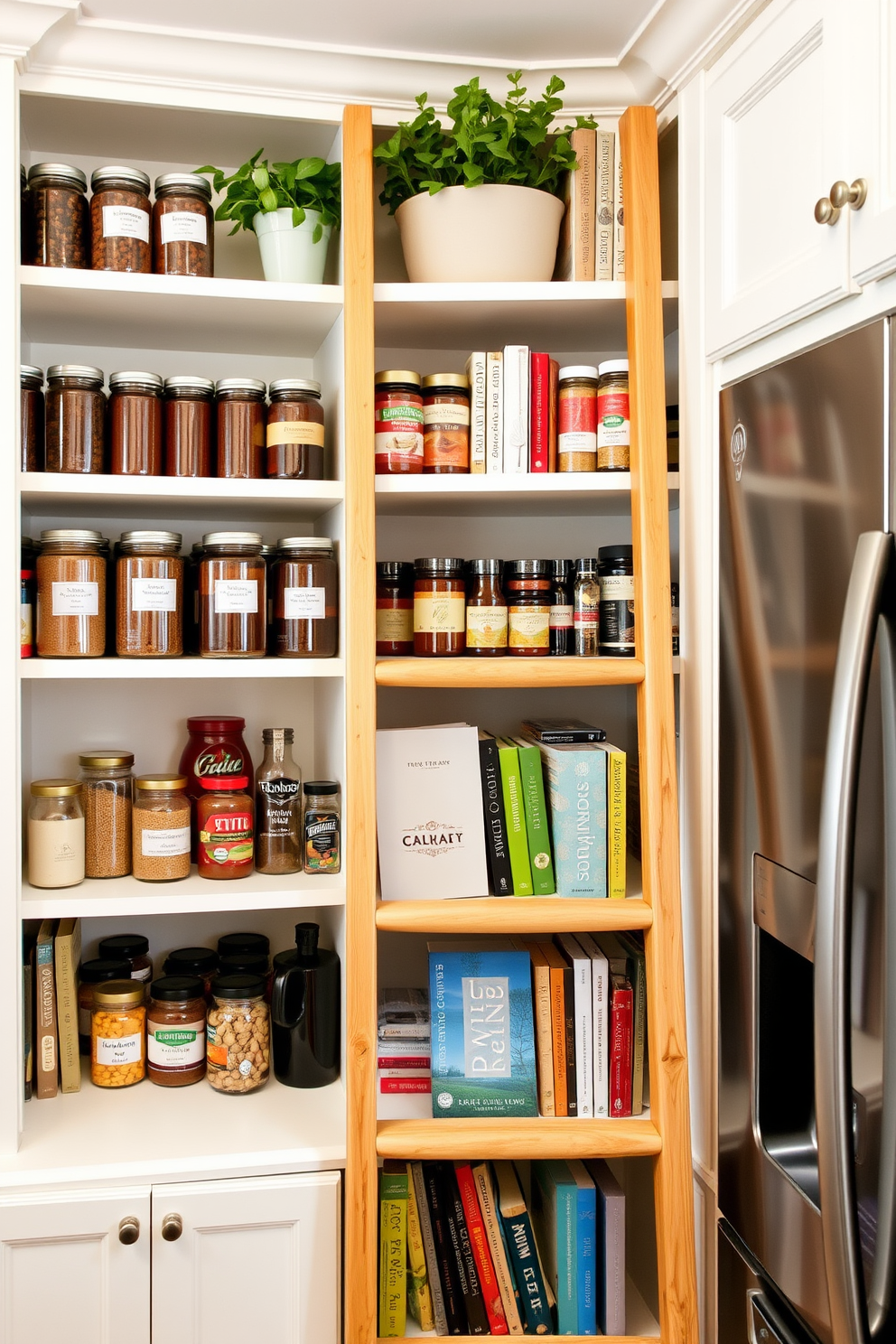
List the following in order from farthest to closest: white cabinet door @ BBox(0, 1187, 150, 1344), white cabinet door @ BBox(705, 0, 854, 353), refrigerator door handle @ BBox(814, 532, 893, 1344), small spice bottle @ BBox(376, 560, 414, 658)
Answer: small spice bottle @ BBox(376, 560, 414, 658)
white cabinet door @ BBox(0, 1187, 150, 1344)
white cabinet door @ BBox(705, 0, 854, 353)
refrigerator door handle @ BBox(814, 532, 893, 1344)

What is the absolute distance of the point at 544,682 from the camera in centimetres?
143

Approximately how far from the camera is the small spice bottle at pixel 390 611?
5.20 ft

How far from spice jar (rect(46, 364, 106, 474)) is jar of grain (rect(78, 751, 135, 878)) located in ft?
1.57

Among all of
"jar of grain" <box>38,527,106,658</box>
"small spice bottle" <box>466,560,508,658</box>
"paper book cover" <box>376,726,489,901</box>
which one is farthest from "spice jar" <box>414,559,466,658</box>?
"jar of grain" <box>38,527,106,658</box>

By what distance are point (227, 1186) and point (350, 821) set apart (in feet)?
1.84

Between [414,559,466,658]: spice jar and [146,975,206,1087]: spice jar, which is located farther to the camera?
[146,975,206,1087]: spice jar

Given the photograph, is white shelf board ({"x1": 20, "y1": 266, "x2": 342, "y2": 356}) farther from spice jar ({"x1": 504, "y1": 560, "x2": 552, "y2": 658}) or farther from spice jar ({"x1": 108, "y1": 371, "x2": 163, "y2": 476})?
spice jar ({"x1": 504, "y1": 560, "x2": 552, "y2": 658})

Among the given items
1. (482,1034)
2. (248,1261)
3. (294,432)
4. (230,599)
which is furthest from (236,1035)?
(294,432)

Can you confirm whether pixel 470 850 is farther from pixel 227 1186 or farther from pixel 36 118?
pixel 36 118

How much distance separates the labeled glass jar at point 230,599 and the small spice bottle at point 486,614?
0.34 meters

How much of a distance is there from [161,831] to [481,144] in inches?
45.7

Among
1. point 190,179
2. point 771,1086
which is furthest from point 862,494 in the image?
point 190,179

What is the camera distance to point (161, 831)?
159 centimetres

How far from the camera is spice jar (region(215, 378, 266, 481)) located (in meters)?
1.56
